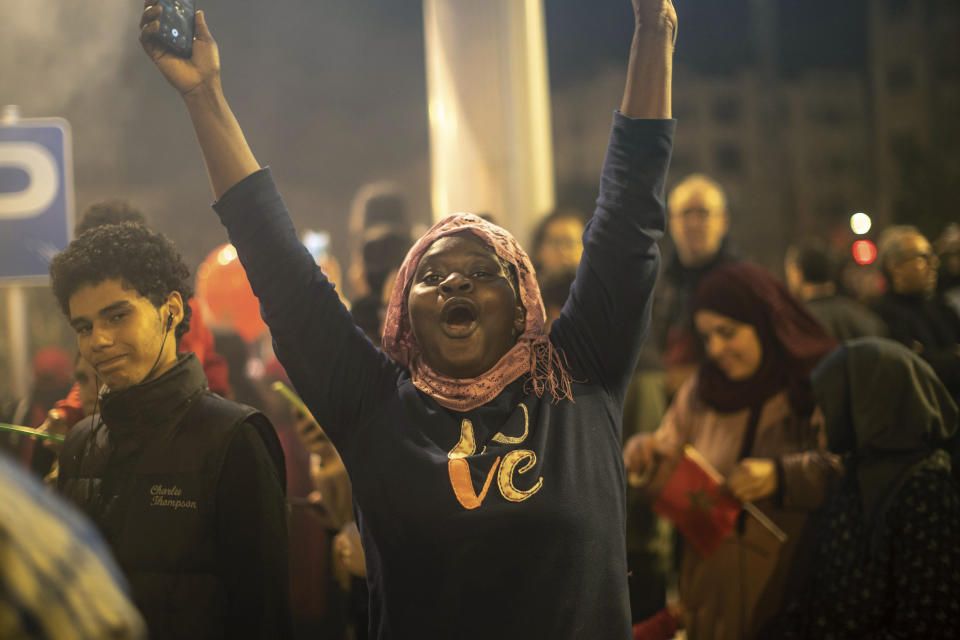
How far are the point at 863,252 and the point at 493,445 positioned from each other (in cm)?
1190

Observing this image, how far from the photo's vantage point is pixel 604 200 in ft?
7.47

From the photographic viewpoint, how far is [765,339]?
12.0 ft

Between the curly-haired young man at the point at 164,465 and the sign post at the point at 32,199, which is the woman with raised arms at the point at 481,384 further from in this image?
the sign post at the point at 32,199

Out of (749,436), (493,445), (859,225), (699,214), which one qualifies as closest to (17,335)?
(493,445)

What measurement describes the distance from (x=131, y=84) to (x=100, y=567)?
5791mm

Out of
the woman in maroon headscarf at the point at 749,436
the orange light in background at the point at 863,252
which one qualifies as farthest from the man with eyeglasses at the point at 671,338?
the orange light in background at the point at 863,252

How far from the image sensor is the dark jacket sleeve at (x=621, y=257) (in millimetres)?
2236

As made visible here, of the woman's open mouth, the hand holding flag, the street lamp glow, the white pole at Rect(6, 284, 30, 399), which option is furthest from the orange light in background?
the woman's open mouth

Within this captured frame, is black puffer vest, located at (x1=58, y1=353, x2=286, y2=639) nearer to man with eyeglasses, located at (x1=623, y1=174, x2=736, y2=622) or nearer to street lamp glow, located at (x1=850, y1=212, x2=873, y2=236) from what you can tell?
man with eyeglasses, located at (x1=623, y1=174, x2=736, y2=622)

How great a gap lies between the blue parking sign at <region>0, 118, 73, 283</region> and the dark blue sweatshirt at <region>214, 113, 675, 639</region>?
1192mm

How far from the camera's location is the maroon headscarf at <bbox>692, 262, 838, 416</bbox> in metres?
3.55

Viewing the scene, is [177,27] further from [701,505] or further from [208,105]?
[701,505]

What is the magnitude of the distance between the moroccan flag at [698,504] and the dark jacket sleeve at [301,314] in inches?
62.3

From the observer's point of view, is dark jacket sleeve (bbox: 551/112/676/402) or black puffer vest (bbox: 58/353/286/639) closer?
black puffer vest (bbox: 58/353/286/639)
